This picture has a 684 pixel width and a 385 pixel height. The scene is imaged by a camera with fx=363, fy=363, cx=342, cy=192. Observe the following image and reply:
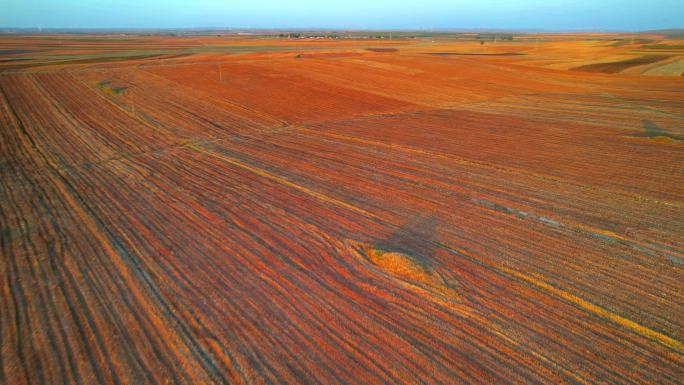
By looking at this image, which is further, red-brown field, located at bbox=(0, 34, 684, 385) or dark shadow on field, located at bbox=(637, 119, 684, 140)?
dark shadow on field, located at bbox=(637, 119, 684, 140)

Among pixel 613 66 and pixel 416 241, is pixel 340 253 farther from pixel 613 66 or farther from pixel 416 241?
pixel 613 66

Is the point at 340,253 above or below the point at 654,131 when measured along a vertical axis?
below

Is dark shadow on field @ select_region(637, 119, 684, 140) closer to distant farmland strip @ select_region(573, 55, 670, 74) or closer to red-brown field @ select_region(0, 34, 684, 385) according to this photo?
red-brown field @ select_region(0, 34, 684, 385)

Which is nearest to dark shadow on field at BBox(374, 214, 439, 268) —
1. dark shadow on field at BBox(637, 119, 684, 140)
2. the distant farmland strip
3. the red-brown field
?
the red-brown field

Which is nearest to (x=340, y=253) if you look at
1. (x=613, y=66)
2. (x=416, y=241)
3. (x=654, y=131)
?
(x=416, y=241)

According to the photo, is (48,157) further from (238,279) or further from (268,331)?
(268,331)

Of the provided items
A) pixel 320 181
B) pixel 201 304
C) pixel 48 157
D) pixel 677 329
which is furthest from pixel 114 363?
pixel 48 157
